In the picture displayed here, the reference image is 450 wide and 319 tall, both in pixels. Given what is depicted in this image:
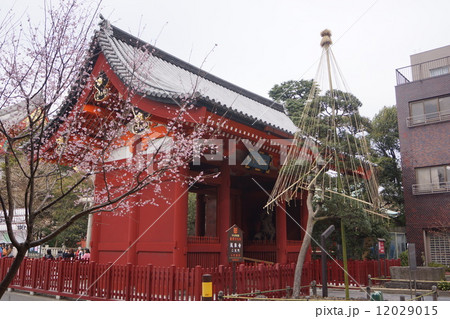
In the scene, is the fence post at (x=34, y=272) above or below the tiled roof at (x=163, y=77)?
below

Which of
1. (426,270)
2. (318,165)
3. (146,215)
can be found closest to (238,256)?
(318,165)

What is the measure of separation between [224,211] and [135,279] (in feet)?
12.5

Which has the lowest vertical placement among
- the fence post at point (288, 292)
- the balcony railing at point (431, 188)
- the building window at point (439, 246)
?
the fence post at point (288, 292)

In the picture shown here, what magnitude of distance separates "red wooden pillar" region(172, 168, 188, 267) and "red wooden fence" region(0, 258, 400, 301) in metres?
0.94

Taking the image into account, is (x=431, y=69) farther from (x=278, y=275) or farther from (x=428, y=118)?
(x=278, y=275)

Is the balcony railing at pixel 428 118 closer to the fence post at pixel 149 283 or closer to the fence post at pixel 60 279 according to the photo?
the fence post at pixel 149 283

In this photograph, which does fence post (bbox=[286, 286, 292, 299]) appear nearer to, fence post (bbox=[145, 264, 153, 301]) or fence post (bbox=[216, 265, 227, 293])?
fence post (bbox=[216, 265, 227, 293])

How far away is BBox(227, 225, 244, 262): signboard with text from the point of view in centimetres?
866

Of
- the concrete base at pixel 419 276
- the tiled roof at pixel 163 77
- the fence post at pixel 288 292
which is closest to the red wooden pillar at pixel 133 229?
the tiled roof at pixel 163 77

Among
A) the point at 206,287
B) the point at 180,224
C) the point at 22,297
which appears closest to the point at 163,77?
the point at 180,224

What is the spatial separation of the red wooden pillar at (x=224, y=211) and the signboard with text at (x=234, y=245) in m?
2.83

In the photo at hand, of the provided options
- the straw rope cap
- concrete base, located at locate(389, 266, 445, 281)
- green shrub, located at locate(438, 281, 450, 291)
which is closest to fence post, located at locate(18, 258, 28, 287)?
the straw rope cap

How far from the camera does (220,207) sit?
12.1 m

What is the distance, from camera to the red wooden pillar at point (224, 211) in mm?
11820
